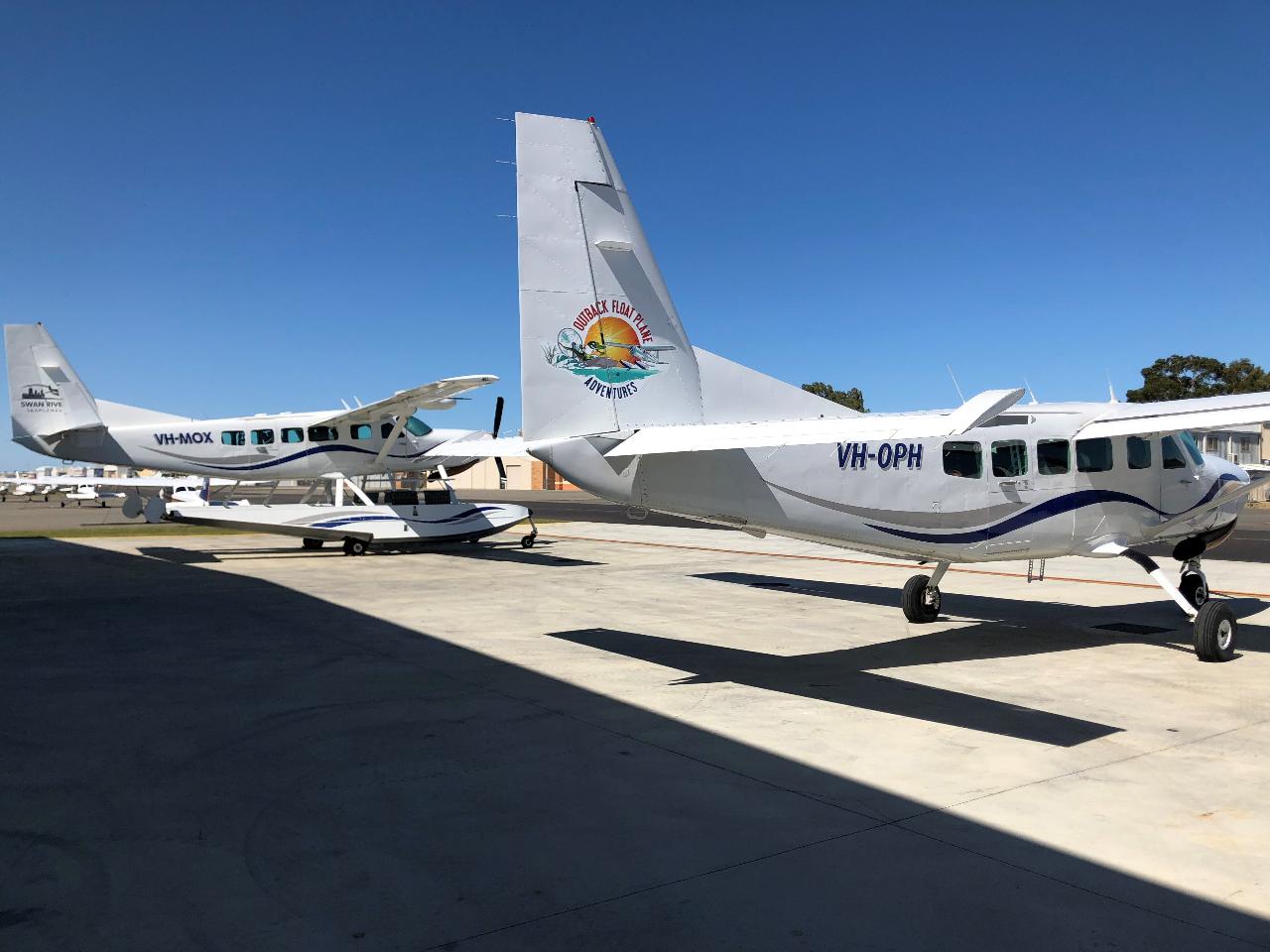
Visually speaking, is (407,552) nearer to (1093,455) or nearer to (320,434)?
(320,434)

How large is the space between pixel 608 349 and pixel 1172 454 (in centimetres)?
629

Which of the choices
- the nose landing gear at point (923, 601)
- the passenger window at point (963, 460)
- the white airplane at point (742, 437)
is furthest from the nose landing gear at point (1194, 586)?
the passenger window at point (963, 460)

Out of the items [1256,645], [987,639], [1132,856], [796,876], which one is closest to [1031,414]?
[987,639]

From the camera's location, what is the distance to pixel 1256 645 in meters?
9.43

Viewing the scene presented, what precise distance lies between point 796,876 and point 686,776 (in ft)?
4.55

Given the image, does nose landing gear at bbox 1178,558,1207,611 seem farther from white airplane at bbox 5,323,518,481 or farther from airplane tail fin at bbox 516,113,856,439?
white airplane at bbox 5,323,518,481

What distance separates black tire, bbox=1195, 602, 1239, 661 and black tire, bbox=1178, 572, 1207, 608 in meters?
0.76

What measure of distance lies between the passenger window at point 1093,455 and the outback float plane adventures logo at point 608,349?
14.5 feet

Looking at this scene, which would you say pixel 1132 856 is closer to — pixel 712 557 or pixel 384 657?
pixel 384 657

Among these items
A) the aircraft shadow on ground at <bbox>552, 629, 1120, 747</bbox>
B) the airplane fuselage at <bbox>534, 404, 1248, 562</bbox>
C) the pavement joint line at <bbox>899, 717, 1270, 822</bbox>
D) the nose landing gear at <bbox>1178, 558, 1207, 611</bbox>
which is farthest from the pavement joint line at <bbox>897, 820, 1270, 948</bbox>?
the nose landing gear at <bbox>1178, 558, 1207, 611</bbox>

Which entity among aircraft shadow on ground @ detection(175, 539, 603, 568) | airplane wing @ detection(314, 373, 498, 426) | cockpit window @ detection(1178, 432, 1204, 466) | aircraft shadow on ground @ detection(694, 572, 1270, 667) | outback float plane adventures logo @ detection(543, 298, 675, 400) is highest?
airplane wing @ detection(314, 373, 498, 426)

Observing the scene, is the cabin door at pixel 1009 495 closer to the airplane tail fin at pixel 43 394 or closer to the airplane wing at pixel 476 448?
the airplane wing at pixel 476 448

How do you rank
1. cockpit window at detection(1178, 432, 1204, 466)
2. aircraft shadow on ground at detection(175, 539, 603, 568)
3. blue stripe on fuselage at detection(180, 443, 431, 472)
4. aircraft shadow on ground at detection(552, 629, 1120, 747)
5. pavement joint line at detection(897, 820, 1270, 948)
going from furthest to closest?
blue stripe on fuselage at detection(180, 443, 431, 472), aircraft shadow on ground at detection(175, 539, 603, 568), cockpit window at detection(1178, 432, 1204, 466), aircraft shadow on ground at detection(552, 629, 1120, 747), pavement joint line at detection(897, 820, 1270, 948)

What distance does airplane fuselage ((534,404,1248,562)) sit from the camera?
25.1 feet
